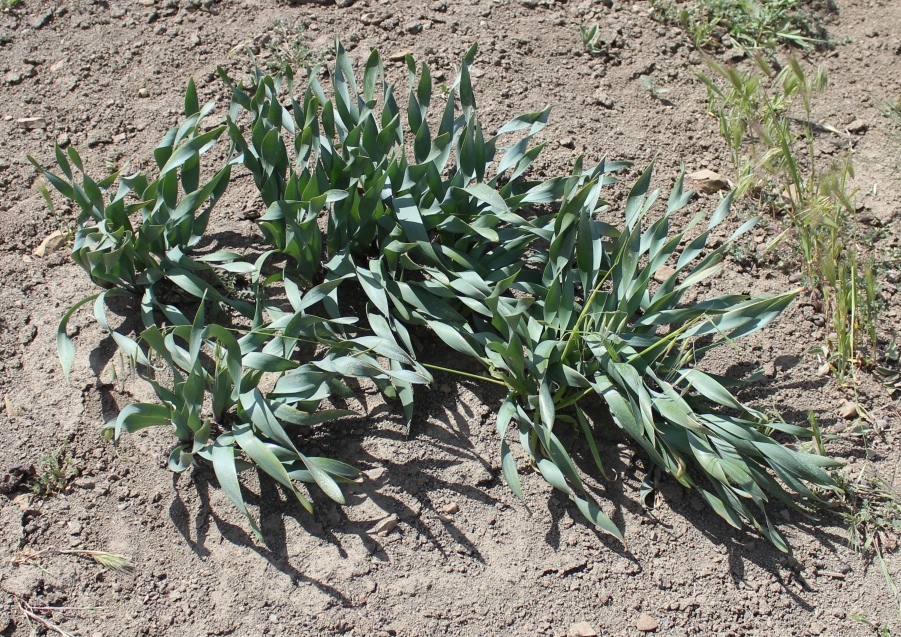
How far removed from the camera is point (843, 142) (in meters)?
3.36

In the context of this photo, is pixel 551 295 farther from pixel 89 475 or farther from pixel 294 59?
pixel 294 59

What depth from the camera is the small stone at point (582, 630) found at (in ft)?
7.27

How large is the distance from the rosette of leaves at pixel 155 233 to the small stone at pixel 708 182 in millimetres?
1706

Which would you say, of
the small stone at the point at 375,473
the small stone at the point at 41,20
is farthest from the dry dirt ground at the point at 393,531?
the small stone at the point at 41,20

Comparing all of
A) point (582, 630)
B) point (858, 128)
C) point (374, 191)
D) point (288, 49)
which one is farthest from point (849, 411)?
point (288, 49)

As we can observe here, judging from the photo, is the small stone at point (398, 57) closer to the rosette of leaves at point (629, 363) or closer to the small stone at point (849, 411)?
the rosette of leaves at point (629, 363)

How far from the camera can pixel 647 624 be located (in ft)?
7.35

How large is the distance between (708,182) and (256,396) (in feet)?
6.27

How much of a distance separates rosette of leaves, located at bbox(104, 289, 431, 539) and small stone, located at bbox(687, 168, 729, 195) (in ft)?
4.68

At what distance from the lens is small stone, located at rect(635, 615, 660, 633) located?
Answer: 7.34ft

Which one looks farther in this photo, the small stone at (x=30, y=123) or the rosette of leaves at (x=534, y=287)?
the small stone at (x=30, y=123)

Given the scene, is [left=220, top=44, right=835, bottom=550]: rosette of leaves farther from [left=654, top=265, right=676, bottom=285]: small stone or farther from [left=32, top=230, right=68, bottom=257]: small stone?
[left=32, top=230, right=68, bottom=257]: small stone

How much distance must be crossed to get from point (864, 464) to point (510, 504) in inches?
42.2

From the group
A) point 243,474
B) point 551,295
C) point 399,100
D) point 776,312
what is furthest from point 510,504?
point 399,100
